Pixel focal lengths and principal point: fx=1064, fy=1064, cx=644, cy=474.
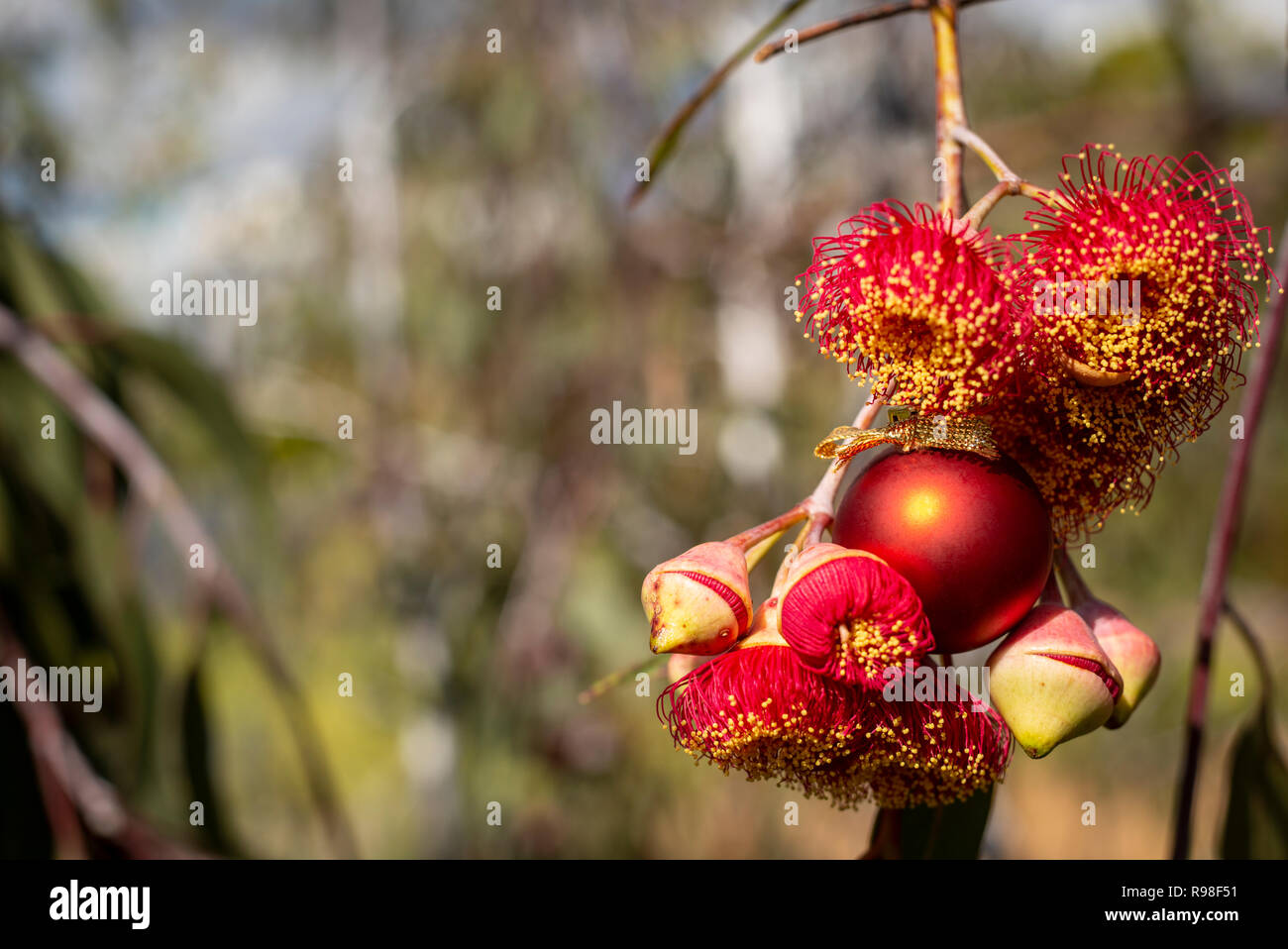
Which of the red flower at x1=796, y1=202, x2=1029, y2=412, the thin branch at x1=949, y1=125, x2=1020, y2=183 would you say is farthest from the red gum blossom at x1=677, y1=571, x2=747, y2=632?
the thin branch at x1=949, y1=125, x2=1020, y2=183

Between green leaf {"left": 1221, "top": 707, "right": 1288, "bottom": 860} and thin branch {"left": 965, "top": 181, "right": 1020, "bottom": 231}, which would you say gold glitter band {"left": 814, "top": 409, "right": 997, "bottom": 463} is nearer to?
thin branch {"left": 965, "top": 181, "right": 1020, "bottom": 231}

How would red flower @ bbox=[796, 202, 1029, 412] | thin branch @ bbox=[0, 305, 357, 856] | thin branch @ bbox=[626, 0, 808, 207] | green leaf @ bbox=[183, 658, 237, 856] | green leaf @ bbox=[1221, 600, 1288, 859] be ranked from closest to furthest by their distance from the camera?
red flower @ bbox=[796, 202, 1029, 412]
thin branch @ bbox=[626, 0, 808, 207]
green leaf @ bbox=[1221, 600, 1288, 859]
thin branch @ bbox=[0, 305, 357, 856]
green leaf @ bbox=[183, 658, 237, 856]

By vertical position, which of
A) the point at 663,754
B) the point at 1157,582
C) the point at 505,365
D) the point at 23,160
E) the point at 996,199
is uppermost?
the point at 23,160

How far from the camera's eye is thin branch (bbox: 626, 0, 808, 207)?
66 centimetres

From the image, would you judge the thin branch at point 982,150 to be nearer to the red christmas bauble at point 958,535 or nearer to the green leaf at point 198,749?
the red christmas bauble at point 958,535

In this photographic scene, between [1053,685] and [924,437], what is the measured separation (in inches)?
4.9

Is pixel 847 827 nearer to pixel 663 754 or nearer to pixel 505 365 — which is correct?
pixel 663 754

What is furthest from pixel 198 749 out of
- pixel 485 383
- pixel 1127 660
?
pixel 485 383

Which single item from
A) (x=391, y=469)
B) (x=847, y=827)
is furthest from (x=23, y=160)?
(x=847, y=827)

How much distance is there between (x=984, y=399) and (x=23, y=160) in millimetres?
2597

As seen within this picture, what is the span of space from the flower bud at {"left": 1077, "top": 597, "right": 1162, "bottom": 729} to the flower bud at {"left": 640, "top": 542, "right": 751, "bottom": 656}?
0.18 metres

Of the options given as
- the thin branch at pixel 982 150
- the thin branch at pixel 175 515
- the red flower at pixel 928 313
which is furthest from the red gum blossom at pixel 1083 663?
the thin branch at pixel 175 515

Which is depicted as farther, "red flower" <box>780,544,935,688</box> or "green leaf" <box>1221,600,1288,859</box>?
"green leaf" <box>1221,600,1288,859</box>

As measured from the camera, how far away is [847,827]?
3990 mm
